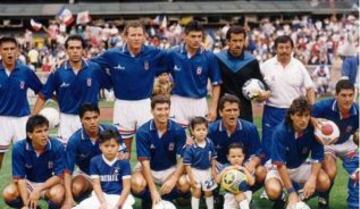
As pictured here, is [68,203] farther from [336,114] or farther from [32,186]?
[336,114]

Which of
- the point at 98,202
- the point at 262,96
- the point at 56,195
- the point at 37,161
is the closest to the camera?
the point at 98,202

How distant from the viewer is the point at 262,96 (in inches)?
274

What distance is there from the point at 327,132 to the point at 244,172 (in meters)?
0.85

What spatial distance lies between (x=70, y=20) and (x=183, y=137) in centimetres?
1941

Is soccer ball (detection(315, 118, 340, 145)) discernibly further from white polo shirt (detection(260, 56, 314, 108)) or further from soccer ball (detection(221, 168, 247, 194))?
white polo shirt (detection(260, 56, 314, 108))

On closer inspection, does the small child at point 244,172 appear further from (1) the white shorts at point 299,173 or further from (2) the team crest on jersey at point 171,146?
(2) the team crest on jersey at point 171,146

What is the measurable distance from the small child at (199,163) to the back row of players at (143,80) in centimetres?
91

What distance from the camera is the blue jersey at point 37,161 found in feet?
20.1

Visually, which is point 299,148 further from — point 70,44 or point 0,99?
point 0,99

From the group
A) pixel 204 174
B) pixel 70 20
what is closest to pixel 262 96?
pixel 204 174

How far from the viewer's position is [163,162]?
6.50 metres

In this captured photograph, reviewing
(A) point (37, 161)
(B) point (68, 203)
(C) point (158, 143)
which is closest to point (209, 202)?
(C) point (158, 143)

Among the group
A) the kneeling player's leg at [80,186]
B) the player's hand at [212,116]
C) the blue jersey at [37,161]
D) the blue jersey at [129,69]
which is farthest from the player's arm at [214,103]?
the blue jersey at [37,161]

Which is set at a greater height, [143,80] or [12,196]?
[143,80]
